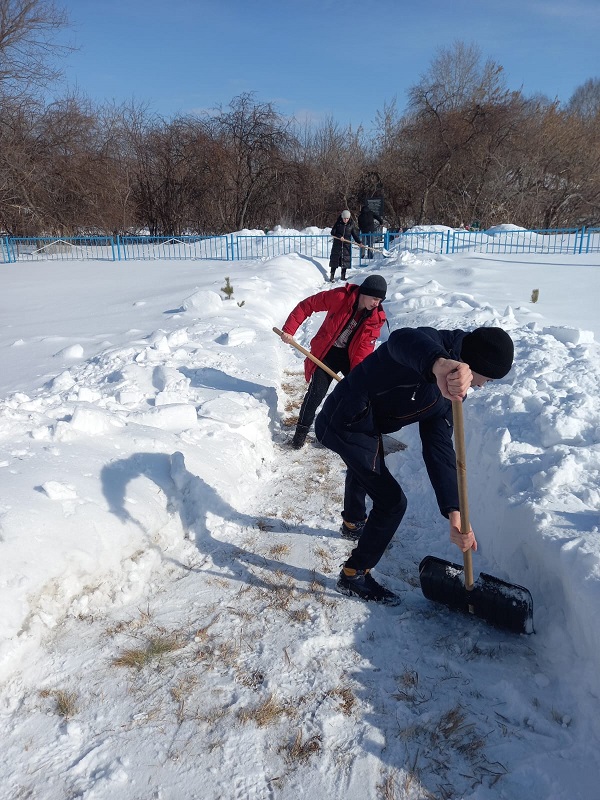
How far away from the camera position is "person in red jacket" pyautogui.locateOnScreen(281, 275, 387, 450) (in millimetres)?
4136

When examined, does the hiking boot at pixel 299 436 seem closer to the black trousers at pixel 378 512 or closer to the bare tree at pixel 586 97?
the black trousers at pixel 378 512

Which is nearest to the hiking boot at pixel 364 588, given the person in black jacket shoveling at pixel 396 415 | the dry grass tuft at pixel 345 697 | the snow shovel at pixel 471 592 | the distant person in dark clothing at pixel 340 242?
the person in black jacket shoveling at pixel 396 415

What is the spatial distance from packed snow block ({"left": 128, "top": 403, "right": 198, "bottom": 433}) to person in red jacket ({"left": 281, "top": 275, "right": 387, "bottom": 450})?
0.97 metres

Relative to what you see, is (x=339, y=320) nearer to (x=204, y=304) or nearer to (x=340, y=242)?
(x=204, y=304)

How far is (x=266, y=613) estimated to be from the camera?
2801 mm

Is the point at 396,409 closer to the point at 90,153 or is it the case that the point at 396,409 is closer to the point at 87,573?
the point at 87,573

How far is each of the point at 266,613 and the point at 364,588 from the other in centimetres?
54

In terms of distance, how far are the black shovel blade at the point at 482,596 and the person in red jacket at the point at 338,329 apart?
199cm

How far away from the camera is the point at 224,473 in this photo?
12.7 feet

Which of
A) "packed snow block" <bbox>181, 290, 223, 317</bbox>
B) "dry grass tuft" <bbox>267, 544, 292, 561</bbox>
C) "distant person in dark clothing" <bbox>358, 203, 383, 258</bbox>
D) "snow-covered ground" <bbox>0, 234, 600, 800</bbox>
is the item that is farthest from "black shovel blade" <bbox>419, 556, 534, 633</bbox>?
"distant person in dark clothing" <bbox>358, 203, 383, 258</bbox>

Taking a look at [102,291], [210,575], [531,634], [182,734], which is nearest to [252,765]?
[182,734]

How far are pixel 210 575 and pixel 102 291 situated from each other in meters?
9.90

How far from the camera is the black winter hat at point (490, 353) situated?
6.55 feet

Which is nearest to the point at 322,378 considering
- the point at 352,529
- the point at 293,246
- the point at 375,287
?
the point at 375,287
